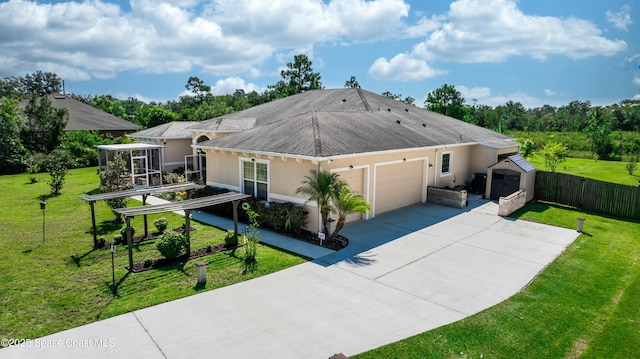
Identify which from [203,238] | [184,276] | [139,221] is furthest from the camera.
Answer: [139,221]

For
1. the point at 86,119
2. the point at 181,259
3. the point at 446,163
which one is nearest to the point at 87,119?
the point at 86,119

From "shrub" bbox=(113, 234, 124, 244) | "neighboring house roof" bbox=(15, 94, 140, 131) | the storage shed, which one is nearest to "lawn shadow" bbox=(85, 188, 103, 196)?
"shrub" bbox=(113, 234, 124, 244)

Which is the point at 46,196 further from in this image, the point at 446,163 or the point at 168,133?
the point at 446,163

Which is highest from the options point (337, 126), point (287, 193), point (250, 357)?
point (337, 126)

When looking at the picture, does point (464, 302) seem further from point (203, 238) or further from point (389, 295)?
point (203, 238)

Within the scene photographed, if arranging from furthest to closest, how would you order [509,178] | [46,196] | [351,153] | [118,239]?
[46,196] → [509,178] → [351,153] → [118,239]

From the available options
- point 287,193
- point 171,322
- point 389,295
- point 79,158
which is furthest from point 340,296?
Result: point 79,158

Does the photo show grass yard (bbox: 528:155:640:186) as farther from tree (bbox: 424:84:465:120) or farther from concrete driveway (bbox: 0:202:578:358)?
concrete driveway (bbox: 0:202:578:358)
